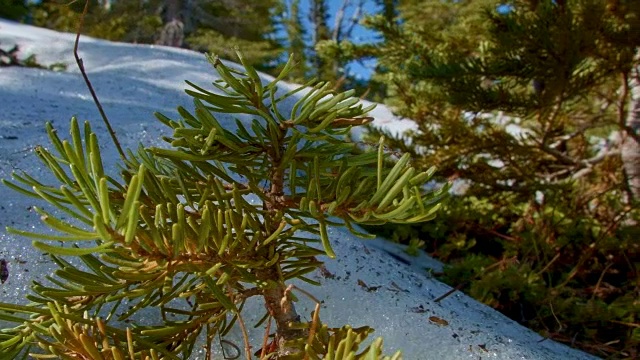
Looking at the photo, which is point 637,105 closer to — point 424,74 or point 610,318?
point 424,74

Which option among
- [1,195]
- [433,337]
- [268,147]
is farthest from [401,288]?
[1,195]

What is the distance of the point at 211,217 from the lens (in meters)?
0.56

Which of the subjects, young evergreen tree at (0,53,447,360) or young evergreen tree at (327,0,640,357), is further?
young evergreen tree at (327,0,640,357)

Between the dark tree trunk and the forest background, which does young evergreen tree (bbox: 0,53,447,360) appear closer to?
the forest background

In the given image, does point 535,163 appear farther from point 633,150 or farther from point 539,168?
point 633,150

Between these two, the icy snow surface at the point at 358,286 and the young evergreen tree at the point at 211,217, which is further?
the icy snow surface at the point at 358,286

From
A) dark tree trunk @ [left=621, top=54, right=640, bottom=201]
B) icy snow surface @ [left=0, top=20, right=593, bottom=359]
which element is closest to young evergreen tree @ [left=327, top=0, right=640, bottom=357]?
dark tree trunk @ [left=621, top=54, right=640, bottom=201]

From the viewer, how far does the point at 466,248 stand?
230 centimetres

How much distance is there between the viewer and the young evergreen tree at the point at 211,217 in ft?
1.63

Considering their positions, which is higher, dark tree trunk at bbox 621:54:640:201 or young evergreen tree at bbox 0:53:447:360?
dark tree trunk at bbox 621:54:640:201

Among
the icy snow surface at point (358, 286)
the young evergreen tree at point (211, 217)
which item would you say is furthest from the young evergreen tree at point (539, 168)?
the young evergreen tree at point (211, 217)

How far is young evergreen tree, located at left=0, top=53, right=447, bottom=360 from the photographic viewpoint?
0.50 m

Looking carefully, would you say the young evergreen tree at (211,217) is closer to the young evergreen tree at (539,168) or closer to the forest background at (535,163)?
the forest background at (535,163)

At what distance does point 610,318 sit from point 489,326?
2.11ft
